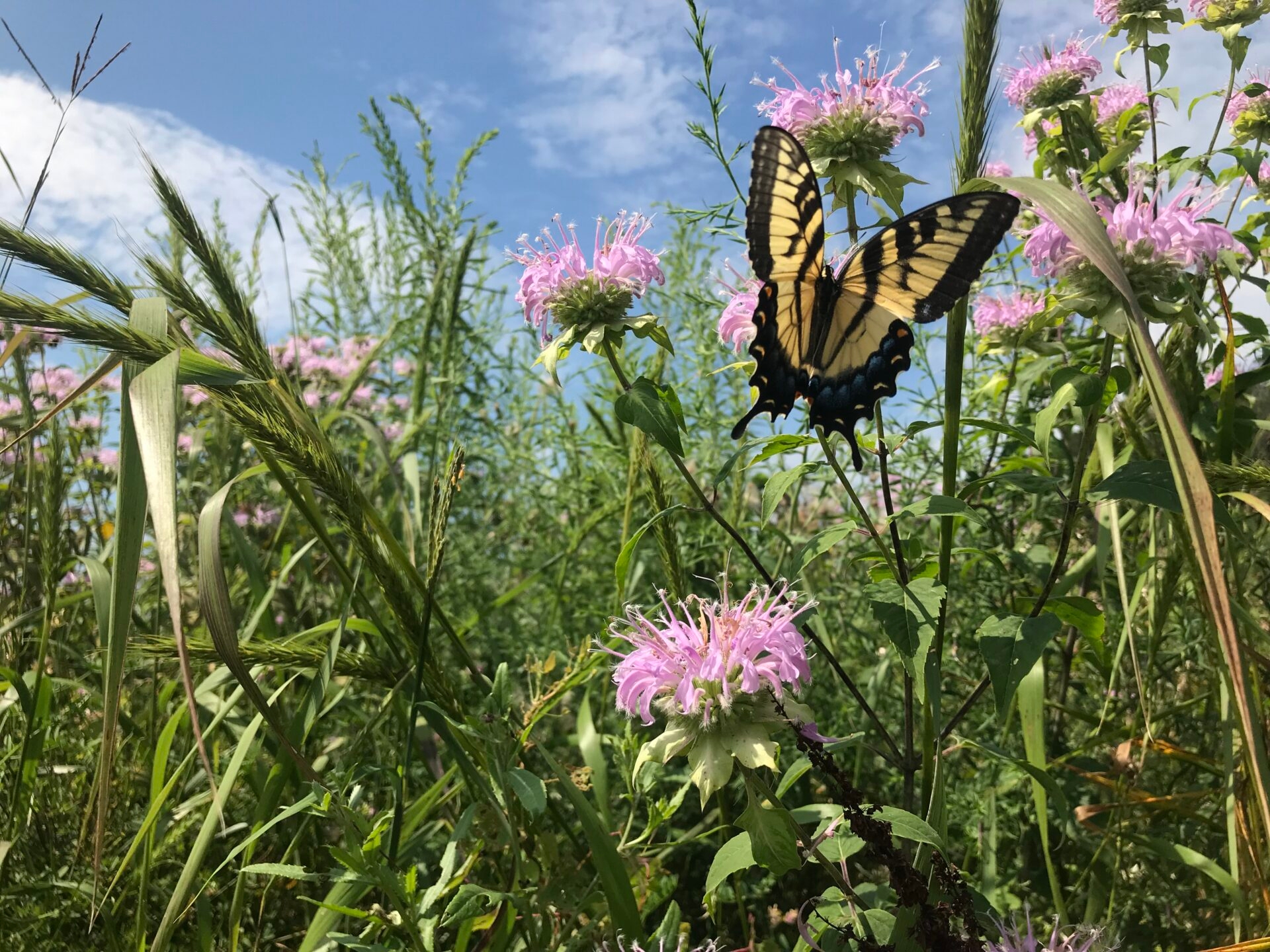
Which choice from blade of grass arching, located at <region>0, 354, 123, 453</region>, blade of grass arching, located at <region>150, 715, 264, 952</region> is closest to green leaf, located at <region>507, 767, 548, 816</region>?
blade of grass arching, located at <region>150, 715, 264, 952</region>

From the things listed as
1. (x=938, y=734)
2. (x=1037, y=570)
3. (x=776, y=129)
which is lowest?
(x=938, y=734)

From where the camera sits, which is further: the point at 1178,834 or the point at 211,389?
the point at 1178,834

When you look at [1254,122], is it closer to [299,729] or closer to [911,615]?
[911,615]

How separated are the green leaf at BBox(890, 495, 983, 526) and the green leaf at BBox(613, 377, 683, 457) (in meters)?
0.28

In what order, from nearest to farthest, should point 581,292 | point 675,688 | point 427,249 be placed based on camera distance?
point 675,688 < point 581,292 < point 427,249

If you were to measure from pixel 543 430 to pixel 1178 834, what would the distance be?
6.43 ft

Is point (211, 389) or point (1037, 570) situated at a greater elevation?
point (211, 389)

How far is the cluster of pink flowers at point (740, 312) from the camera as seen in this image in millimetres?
1407

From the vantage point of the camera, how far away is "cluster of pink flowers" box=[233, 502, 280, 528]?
3189 millimetres

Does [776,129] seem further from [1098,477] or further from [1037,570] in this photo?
[1037,570]

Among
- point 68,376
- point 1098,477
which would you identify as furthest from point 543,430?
point 68,376

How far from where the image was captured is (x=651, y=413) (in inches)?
43.6

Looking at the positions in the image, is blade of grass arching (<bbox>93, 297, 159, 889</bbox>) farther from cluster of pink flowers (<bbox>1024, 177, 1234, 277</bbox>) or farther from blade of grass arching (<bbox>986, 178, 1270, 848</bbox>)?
cluster of pink flowers (<bbox>1024, 177, 1234, 277</bbox>)

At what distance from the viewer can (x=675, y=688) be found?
3.36 ft
